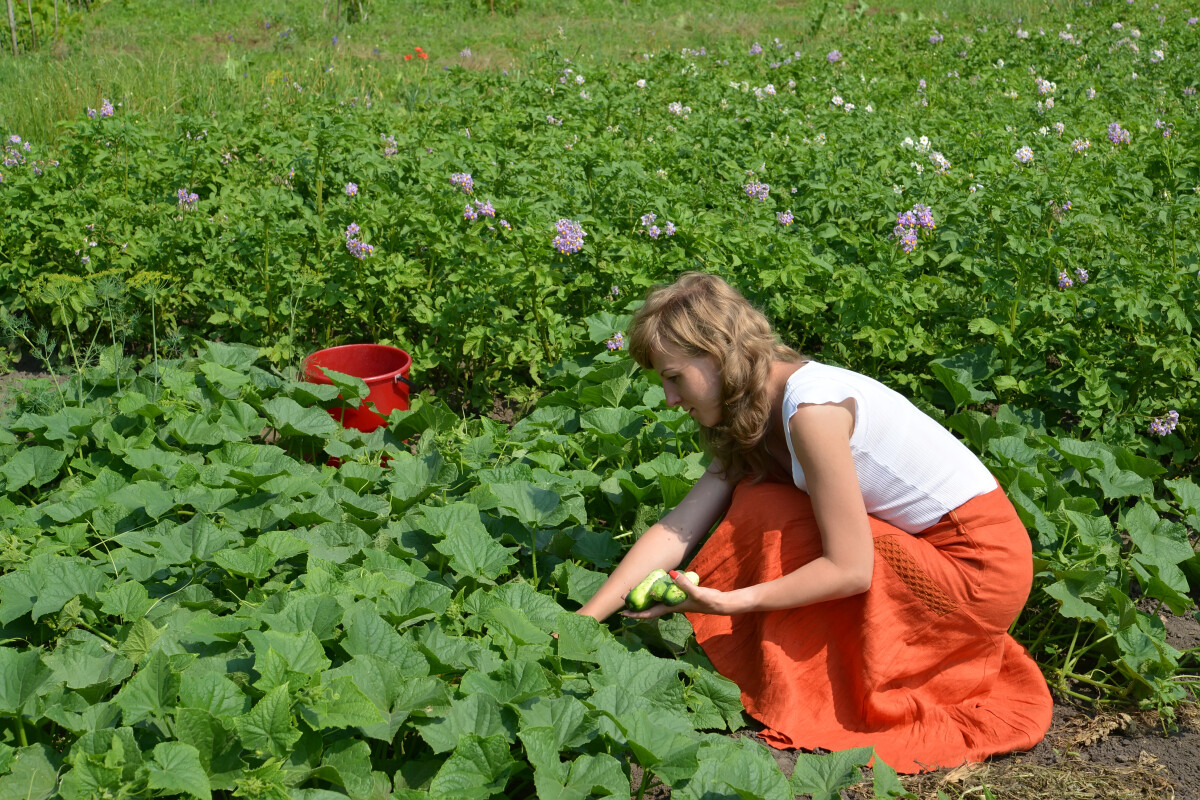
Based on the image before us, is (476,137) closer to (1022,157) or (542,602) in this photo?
(1022,157)

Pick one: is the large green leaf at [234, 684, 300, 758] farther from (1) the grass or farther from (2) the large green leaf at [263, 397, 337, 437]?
(1) the grass

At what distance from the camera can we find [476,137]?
5.66 meters

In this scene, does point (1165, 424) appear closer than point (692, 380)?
No

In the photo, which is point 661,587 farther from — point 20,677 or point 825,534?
point 20,677

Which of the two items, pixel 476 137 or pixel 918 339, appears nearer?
pixel 918 339

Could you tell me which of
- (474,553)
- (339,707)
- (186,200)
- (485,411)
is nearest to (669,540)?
(474,553)

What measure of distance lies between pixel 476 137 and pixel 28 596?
3.85m

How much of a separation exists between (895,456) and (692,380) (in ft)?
1.65

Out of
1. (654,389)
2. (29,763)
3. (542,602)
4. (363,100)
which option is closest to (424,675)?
(542,602)

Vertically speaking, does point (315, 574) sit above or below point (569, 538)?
above

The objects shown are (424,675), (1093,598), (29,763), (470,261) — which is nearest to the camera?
(29,763)

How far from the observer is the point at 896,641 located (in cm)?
238

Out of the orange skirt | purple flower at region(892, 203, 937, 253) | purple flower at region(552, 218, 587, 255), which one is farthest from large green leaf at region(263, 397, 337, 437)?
purple flower at region(892, 203, 937, 253)

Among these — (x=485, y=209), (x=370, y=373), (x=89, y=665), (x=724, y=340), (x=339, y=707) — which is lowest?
(x=370, y=373)
